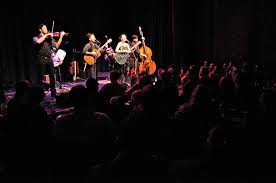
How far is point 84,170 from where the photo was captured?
238 cm

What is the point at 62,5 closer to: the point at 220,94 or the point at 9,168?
the point at 220,94

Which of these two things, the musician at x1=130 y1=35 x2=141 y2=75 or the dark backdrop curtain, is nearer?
the dark backdrop curtain

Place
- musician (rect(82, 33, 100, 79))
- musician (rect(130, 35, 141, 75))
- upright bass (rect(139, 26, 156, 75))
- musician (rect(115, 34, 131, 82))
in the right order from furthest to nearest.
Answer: upright bass (rect(139, 26, 156, 75)) → musician (rect(130, 35, 141, 75)) → musician (rect(115, 34, 131, 82)) → musician (rect(82, 33, 100, 79))

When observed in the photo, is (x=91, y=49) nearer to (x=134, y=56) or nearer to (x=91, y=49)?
(x=91, y=49)

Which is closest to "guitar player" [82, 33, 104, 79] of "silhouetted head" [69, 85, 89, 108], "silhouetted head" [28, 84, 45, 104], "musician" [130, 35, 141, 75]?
"musician" [130, 35, 141, 75]

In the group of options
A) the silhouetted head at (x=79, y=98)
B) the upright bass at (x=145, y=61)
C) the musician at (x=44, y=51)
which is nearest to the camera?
the silhouetted head at (x=79, y=98)

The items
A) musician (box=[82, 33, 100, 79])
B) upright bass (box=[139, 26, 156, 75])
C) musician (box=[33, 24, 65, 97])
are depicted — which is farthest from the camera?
upright bass (box=[139, 26, 156, 75])

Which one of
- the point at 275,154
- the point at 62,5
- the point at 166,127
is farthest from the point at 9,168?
the point at 62,5

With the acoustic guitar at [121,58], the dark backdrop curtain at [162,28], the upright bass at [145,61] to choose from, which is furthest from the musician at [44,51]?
the upright bass at [145,61]

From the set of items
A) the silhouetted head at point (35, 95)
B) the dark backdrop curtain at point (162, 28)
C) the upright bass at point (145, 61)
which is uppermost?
the dark backdrop curtain at point (162, 28)

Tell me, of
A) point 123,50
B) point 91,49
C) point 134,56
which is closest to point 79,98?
point 91,49

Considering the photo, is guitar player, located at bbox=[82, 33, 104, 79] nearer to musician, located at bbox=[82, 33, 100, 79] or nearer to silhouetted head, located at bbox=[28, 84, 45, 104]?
musician, located at bbox=[82, 33, 100, 79]

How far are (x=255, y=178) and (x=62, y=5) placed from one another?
1059 cm

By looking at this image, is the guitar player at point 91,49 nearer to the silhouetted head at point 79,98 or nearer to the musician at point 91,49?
the musician at point 91,49
